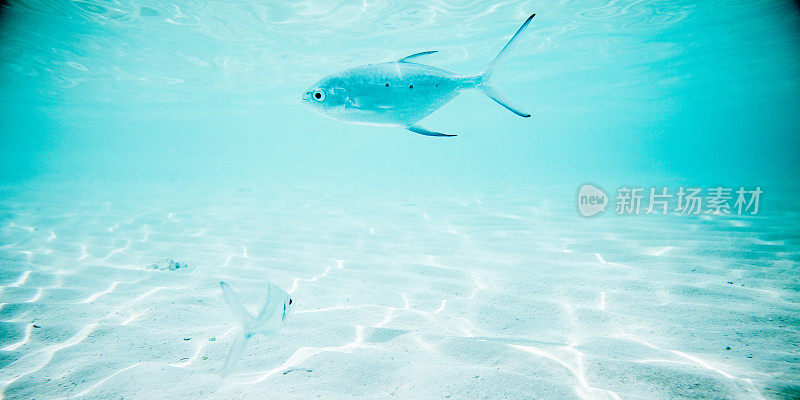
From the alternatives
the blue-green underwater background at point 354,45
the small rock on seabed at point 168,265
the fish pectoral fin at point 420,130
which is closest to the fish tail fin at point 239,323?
the fish pectoral fin at point 420,130

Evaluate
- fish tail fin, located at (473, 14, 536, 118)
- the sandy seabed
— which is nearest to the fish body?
fish tail fin, located at (473, 14, 536, 118)

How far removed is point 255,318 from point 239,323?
0.62 ft

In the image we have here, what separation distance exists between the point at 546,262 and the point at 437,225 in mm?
3382

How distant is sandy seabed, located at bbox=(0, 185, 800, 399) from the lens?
257 cm

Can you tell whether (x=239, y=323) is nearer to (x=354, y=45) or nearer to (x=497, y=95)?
(x=497, y=95)

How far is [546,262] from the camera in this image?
5695 mm

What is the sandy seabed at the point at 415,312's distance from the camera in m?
2.57

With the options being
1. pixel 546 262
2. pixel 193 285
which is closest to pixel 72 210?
pixel 193 285

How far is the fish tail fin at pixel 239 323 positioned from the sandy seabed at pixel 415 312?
878mm

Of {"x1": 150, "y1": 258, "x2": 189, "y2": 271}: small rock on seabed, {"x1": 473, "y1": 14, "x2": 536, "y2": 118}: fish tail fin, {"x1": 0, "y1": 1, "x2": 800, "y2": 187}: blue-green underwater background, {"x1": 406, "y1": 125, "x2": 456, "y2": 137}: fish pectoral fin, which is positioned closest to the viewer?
{"x1": 406, "y1": 125, "x2": 456, "y2": 137}: fish pectoral fin

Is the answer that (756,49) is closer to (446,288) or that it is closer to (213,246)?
(446,288)

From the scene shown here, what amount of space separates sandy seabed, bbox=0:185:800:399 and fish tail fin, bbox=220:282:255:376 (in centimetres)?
88

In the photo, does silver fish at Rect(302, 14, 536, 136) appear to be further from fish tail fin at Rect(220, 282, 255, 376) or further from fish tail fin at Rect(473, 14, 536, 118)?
fish tail fin at Rect(220, 282, 255, 376)

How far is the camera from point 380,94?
6.79ft
